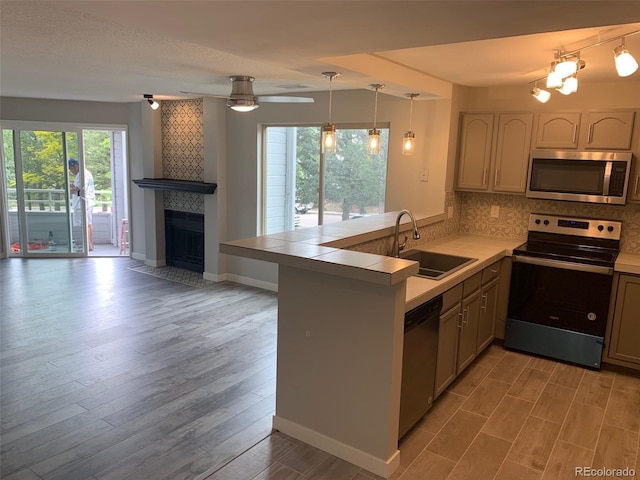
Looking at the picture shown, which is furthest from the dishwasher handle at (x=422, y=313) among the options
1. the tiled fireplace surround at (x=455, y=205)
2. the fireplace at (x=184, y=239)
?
the fireplace at (x=184, y=239)

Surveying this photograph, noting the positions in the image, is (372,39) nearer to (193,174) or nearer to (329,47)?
(329,47)

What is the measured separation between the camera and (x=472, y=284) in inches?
138

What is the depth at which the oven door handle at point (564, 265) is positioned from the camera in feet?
12.0

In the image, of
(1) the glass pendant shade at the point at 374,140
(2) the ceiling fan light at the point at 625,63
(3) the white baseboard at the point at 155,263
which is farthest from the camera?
(3) the white baseboard at the point at 155,263

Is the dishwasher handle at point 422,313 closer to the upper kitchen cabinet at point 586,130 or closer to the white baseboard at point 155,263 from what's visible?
the upper kitchen cabinet at point 586,130

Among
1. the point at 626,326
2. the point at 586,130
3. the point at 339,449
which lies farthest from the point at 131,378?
the point at 586,130

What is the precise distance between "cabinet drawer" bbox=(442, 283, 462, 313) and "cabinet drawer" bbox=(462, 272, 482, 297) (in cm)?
10

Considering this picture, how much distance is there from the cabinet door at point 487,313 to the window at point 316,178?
4.96ft

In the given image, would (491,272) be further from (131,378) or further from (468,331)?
(131,378)

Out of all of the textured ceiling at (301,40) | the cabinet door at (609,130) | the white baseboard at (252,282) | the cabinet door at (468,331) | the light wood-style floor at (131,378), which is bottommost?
the light wood-style floor at (131,378)

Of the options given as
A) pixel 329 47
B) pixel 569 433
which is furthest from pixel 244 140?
pixel 569 433

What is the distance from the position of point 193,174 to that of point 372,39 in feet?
15.9

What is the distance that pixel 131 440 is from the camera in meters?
2.83

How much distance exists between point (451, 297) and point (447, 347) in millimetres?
340
